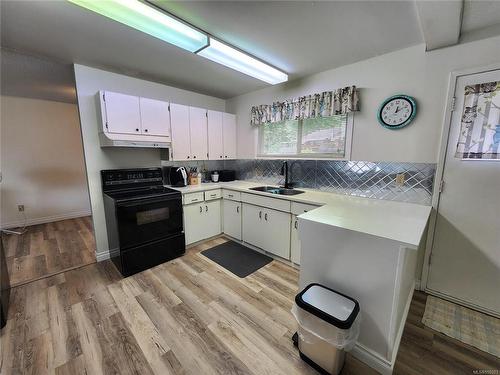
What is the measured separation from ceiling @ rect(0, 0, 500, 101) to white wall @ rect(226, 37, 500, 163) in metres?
0.13

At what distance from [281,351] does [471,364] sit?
125cm

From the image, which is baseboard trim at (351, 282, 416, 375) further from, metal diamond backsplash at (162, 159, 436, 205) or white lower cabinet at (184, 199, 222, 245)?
white lower cabinet at (184, 199, 222, 245)

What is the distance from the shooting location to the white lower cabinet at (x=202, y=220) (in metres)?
2.88

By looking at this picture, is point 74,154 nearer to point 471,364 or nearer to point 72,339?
point 72,339

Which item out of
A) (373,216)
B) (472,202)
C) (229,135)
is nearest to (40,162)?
(229,135)

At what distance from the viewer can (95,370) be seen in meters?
1.32

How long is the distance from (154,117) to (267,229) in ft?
6.76

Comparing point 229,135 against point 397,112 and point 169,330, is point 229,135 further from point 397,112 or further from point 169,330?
point 169,330

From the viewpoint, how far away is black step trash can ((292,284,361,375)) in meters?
1.17

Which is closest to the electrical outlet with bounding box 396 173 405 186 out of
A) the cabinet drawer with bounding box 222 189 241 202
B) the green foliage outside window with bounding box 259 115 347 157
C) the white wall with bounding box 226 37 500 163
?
the white wall with bounding box 226 37 500 163

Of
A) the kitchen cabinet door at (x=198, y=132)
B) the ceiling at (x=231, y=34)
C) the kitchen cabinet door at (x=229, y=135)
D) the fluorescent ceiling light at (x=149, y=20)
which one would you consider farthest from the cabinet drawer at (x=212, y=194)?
the fluorescent ceiling light at (x=149, y=20)

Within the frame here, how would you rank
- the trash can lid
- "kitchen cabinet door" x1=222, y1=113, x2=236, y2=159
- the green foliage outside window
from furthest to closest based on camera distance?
1. "kitchen cabinet door" x1=222, y1=113, x2=236, y2=159
2. the green foliage outside window
3. the trash can lid

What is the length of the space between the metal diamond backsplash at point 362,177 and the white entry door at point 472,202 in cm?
18

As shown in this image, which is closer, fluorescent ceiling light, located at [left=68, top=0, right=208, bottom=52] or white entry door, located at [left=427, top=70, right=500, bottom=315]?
fluorescent ceiling light, located at [left=68, top=0, right=208, bottom=52]
